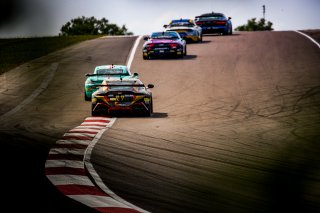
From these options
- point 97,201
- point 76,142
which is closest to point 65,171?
point 97,201

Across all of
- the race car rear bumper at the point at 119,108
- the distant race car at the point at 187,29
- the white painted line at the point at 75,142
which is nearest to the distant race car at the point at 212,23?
the distant race car at the point at 187,29

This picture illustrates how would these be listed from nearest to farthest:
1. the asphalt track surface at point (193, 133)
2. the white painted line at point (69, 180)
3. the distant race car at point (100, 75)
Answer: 1. the asphalt track surface at point (193, 133)
2. the white painted line at point (69, 180)
3. the distant race car at point (100, 75)

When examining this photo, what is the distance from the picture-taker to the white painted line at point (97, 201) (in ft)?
26.8

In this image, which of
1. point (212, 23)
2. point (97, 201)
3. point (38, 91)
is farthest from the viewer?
point (212, 23)

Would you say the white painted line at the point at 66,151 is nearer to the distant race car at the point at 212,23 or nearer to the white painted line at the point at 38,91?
the white painted line at the point at 38,91

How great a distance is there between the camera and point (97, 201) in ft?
27.5

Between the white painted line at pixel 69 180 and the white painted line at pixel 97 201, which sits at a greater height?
the white painted line at pixel 97 201

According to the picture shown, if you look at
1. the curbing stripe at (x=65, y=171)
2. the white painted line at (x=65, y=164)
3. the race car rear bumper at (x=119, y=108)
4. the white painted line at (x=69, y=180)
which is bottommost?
the race car rear bumper at (x=119, y=108)

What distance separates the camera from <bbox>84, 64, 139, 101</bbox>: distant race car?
23328mm

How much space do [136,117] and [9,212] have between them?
485 inches

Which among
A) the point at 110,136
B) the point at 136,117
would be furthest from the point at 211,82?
the point at 110,136

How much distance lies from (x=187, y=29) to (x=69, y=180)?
103ft

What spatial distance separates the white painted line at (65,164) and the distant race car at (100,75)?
1172 cm

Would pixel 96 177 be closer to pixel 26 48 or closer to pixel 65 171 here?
pixel 65 171
